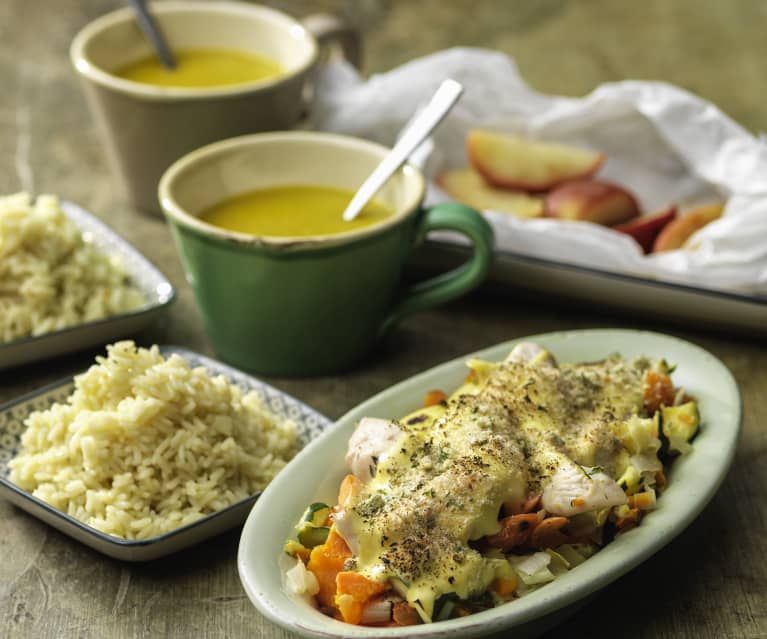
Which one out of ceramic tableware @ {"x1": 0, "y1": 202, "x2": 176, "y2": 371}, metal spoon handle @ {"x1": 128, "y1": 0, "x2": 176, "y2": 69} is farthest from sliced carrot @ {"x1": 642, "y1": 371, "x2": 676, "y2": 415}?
metal spoon handle @ {"x1": 128, "y1": 0, "x2": 176, "y2": 69}

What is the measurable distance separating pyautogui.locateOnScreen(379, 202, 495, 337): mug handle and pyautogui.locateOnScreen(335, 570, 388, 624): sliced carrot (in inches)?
30.0

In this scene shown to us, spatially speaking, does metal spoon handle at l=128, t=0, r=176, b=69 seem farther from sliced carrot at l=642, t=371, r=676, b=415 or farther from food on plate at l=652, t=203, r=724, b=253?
sliced carrot at l=642, t=371, r=676, b=415

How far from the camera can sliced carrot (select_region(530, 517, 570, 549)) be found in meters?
1.19

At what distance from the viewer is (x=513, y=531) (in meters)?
1.19

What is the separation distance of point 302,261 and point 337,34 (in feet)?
3.38

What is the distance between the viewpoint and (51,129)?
261 centimetres

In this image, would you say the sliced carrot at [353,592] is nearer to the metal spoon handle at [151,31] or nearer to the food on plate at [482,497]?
the food on plate at [482,497]

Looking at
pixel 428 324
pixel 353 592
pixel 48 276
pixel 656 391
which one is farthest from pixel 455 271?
pixel 353 592

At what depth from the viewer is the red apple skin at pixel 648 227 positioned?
6.81 ft

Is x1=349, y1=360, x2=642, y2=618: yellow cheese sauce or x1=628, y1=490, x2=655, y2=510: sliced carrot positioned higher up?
x1=349, y1=360, x2=642, y2=618: yellow cheese sauce

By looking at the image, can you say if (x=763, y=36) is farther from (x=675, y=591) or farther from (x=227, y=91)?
(x=675, y=591)

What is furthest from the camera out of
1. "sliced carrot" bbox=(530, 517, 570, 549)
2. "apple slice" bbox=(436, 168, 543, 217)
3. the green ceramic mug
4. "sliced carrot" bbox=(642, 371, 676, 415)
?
"apple slice" bbox=(436, 168, 543, 217)

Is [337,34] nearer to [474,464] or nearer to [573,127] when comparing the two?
[573,127]

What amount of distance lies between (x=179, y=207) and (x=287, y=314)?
25 cm
